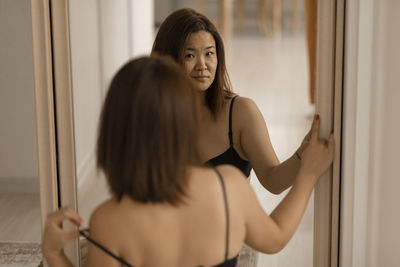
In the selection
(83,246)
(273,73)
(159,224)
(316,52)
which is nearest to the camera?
(159,224)

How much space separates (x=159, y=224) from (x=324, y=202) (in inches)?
24.1

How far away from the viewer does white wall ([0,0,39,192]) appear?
61.4 inches

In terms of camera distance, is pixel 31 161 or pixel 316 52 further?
pixel 31 161

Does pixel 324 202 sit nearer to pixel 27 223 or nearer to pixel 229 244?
pixel 229 244

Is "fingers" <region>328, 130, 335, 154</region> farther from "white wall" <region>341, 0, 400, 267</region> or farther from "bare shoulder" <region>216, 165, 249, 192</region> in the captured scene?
"bare shoulder" <region>216, 165, 249, 192</region>

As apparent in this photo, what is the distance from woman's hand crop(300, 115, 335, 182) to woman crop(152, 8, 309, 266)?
36 mm

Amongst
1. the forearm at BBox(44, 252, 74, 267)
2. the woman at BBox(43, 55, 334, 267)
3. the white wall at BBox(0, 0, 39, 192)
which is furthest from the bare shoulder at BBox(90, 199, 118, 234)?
the white wall at BBox(0, 0, 39, 192)

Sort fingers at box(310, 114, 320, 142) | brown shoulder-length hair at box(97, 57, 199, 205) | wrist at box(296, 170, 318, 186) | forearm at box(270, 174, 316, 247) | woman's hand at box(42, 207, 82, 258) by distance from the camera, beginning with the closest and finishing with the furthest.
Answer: brown shoulder-length hair at box(97, 57, 199, 205)
woman's hand at box(42, 207, 82, 258)
forearm at box(270, 174, 316, 247)
wrist at box(296, 170, 318, 186)
fingers at box(310, 114, 320, 142)

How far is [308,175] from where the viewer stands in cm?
129

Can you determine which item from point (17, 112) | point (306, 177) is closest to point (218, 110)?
point (306, 177)

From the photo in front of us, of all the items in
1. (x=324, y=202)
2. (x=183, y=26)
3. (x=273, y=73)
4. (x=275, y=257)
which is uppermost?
(x=183, y=26)

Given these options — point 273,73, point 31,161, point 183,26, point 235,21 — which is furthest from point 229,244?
point 235,21

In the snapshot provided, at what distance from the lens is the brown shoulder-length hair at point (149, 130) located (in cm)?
92

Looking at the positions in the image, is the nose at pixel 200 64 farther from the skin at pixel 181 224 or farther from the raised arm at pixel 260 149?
the skin at pixel 181 224
